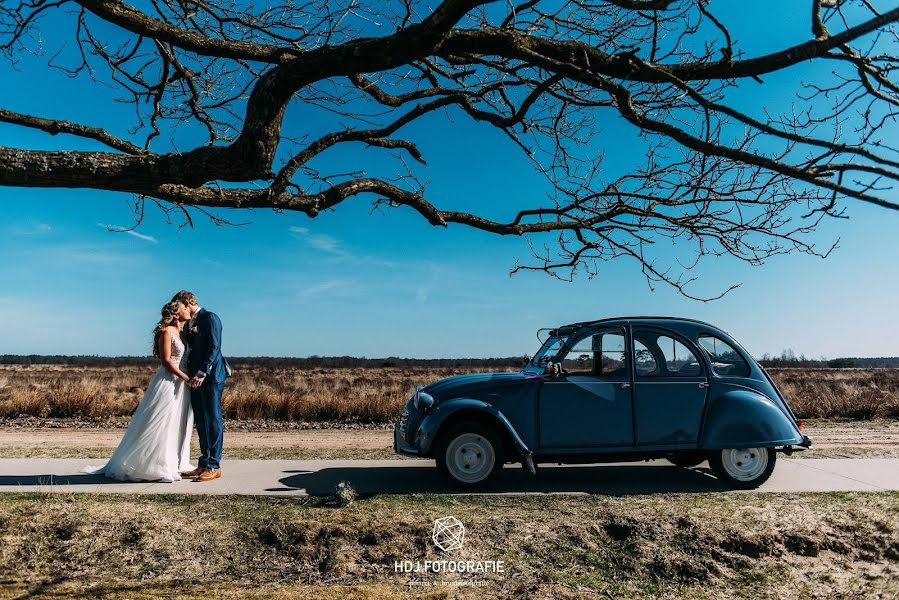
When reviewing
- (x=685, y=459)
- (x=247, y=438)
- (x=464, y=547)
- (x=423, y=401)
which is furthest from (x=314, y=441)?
(x=464, y=547)

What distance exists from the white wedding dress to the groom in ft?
0.70

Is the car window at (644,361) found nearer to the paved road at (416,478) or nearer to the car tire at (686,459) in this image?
the paved road at (416,478)

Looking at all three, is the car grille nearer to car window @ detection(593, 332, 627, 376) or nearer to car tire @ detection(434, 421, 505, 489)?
car tire @ detection(434, 421, 505, 489)

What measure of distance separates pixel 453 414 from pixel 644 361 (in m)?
2.21

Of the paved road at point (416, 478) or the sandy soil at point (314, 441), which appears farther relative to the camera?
the sandy soil at point (314, 441)

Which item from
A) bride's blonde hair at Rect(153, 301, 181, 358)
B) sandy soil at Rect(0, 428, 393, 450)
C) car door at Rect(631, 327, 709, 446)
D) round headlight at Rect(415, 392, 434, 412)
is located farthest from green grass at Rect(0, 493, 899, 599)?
sandy soil at Rect(0, 428, 393, 450)

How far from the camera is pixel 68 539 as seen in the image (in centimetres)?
605

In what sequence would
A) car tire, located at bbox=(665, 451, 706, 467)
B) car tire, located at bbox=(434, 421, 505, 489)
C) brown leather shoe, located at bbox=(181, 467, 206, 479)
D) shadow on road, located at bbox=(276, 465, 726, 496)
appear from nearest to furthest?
car tire, located at bbox=(434, 421, 505, 489)
shadow on road, located at bbox=(276, 465, 726, 496)
brown leather shoe, located at bbox=(181, 467, 206, 479)
car tire, located at bbox=(665, 451, 706, 467)

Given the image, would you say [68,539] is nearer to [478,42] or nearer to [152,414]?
[152,414]

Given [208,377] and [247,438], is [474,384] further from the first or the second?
[247,438]

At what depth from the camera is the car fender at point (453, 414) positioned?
7289mm

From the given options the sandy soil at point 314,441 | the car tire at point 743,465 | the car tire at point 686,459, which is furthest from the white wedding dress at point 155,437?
the car tire at point 743,465

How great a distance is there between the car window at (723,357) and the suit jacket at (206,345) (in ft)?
18.1

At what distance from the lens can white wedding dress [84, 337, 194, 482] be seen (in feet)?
26.2
